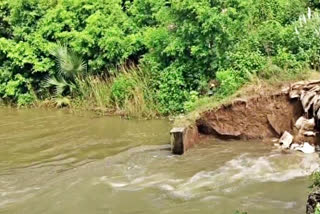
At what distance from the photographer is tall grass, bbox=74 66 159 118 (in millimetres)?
12766

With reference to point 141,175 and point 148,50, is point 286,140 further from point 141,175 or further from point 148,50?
point 148,50

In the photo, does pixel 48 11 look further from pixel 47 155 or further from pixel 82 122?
pixel 47 155

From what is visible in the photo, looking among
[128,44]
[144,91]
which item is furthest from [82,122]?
Answer: [128,44]

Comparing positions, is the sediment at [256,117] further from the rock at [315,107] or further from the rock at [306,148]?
the rock at [306,148]

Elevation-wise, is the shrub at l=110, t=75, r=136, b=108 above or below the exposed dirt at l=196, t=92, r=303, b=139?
above

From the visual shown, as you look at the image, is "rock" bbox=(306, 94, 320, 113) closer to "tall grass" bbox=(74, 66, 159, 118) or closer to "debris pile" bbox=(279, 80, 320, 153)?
"debris pile" bbox=(279, 80, 320, 153)

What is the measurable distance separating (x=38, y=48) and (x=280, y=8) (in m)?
6.25

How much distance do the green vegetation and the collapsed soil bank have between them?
49cm

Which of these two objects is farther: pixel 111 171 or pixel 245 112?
pixel 245 112

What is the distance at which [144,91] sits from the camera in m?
13.0

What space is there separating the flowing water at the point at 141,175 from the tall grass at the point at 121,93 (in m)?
0.96

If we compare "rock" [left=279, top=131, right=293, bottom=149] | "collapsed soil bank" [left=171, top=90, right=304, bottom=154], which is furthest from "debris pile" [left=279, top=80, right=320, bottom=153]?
"collapsed soil bank" [left=171, top=90, right=304, bottom=154]

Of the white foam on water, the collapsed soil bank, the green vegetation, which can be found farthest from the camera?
the green vegetation

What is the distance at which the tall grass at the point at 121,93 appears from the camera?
1277 cm
